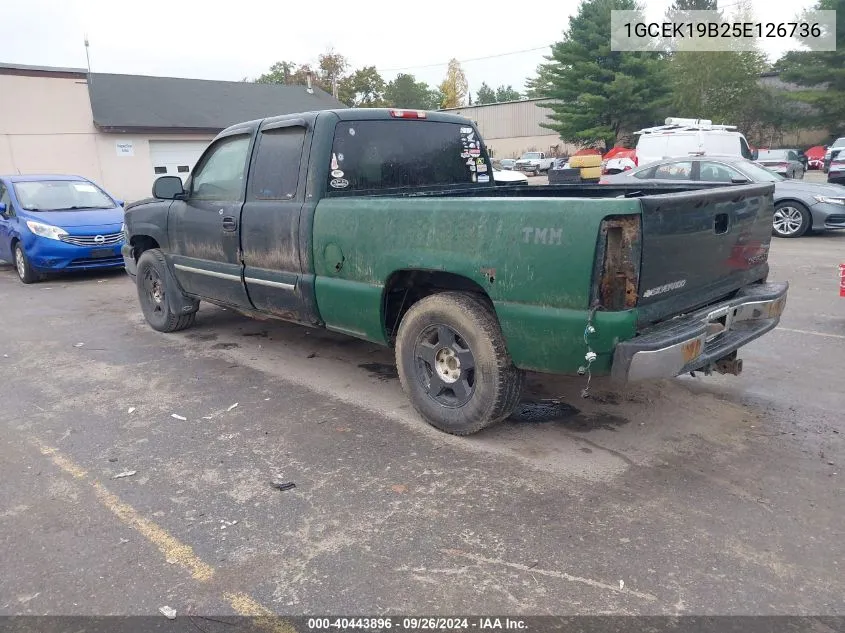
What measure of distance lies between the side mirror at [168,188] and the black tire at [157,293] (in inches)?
31.9

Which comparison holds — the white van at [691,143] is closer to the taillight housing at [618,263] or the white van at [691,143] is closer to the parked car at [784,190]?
the parked car at [784,190]

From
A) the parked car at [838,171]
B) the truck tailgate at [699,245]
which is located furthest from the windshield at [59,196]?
the parked car at [838,171]

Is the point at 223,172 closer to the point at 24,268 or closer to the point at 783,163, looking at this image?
the point at 24,268

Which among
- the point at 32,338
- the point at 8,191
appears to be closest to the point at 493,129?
the point at 8,191

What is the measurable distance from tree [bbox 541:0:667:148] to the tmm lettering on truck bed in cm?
3951

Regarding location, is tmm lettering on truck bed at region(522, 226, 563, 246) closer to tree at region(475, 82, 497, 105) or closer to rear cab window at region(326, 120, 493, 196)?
rear cab window at region(326, 120, 493, 196)

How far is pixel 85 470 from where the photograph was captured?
12.6ft

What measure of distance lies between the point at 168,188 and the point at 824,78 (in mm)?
43744

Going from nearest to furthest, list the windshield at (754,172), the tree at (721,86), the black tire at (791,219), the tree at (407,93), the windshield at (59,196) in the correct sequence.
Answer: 1. the windshield at (59,196)
2. the windshield at (754,172)
3. the black tire at (791,219)
4. the tree at (721,86)
5. the tree at (407,93)

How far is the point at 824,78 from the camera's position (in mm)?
38844

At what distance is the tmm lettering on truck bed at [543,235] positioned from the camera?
130 inches

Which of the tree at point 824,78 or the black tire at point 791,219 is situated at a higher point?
the tree at point 824,78

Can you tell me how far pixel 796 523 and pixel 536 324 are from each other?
4.96 ft

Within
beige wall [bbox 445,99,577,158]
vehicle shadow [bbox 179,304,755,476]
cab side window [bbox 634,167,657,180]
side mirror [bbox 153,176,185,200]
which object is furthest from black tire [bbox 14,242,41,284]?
beige wall [bbox 445,99,577,158]
